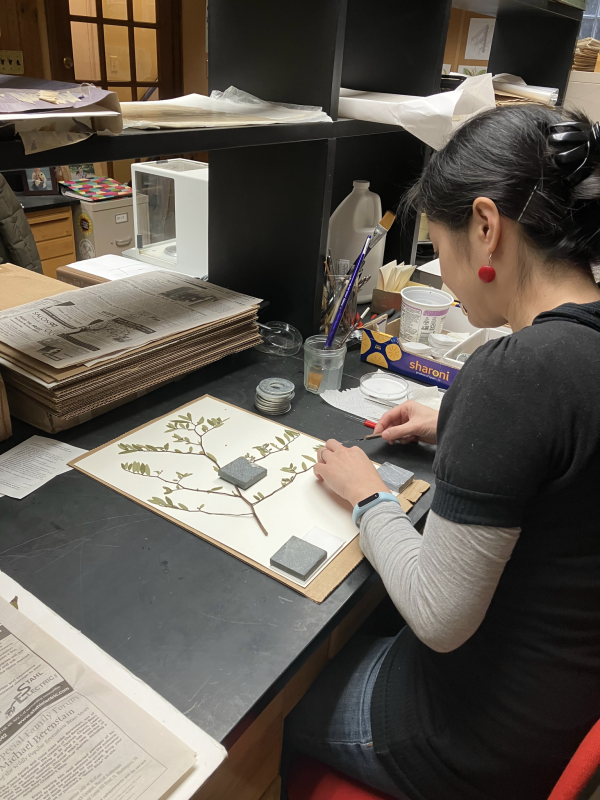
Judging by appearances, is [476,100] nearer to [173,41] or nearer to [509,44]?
[509,44]

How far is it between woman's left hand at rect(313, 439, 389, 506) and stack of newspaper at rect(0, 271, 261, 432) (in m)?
0.36

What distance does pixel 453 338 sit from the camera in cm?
135

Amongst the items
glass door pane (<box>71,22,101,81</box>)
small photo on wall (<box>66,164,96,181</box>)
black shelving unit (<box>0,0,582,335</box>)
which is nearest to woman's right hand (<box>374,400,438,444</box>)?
black shelving unit (<box>0,0,582,335</box>)

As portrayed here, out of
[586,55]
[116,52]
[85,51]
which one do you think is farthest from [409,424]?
[116,52]

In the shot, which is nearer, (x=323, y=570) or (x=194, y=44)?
(x=323, y=570)

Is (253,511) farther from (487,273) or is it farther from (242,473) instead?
(487,273)

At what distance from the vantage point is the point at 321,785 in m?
0.79

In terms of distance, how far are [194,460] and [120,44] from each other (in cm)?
392

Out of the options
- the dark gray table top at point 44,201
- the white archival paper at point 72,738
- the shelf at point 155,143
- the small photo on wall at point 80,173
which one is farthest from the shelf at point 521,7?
the small photo on wall at point 80,173

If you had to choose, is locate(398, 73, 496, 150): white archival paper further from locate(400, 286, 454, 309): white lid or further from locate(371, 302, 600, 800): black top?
locate(371, 302, 600, 800): black top

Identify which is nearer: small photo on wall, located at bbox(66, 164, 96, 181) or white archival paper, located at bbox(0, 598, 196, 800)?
white archival paper, located at bbox(0, 598, 196, 800)

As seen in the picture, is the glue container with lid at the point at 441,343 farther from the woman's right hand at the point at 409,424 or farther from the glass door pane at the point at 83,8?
the glass door pane at the point at 83,8

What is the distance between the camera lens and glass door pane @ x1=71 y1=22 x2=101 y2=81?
357 cm

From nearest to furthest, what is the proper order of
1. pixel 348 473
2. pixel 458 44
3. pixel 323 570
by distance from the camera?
pixel 323 570
pixel 348 473
pixel 458 44
